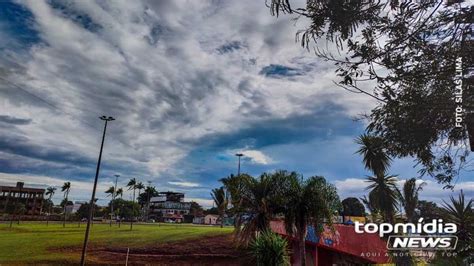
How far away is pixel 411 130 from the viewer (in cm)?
746

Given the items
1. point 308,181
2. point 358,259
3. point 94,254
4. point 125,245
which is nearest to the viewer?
point 308,181

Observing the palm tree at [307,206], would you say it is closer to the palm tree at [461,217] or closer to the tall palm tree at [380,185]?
the tall palm tree at [380,185]

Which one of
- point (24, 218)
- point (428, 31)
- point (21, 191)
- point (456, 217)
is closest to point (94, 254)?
point (456, 217)

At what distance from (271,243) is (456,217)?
10.7m

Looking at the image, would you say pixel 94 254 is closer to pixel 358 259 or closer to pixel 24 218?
pixel 358 259

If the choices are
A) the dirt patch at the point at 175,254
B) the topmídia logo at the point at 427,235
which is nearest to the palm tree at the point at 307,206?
the topmídia logo at the point at 427,235

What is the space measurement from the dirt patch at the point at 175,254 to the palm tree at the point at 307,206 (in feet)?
39.4

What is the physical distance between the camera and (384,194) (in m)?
27.0

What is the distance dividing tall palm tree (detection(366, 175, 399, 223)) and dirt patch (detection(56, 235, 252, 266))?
1512 cm

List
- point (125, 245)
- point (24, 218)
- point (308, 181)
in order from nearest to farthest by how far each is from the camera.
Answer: point (308, 181) → point (125, 245) → point (24, 218)

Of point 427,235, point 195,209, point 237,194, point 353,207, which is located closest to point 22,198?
point 195,209

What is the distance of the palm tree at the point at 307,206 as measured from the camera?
2600 centimetres

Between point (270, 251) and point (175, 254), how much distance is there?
2456cm

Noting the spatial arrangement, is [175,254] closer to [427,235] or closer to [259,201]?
[259,201]
